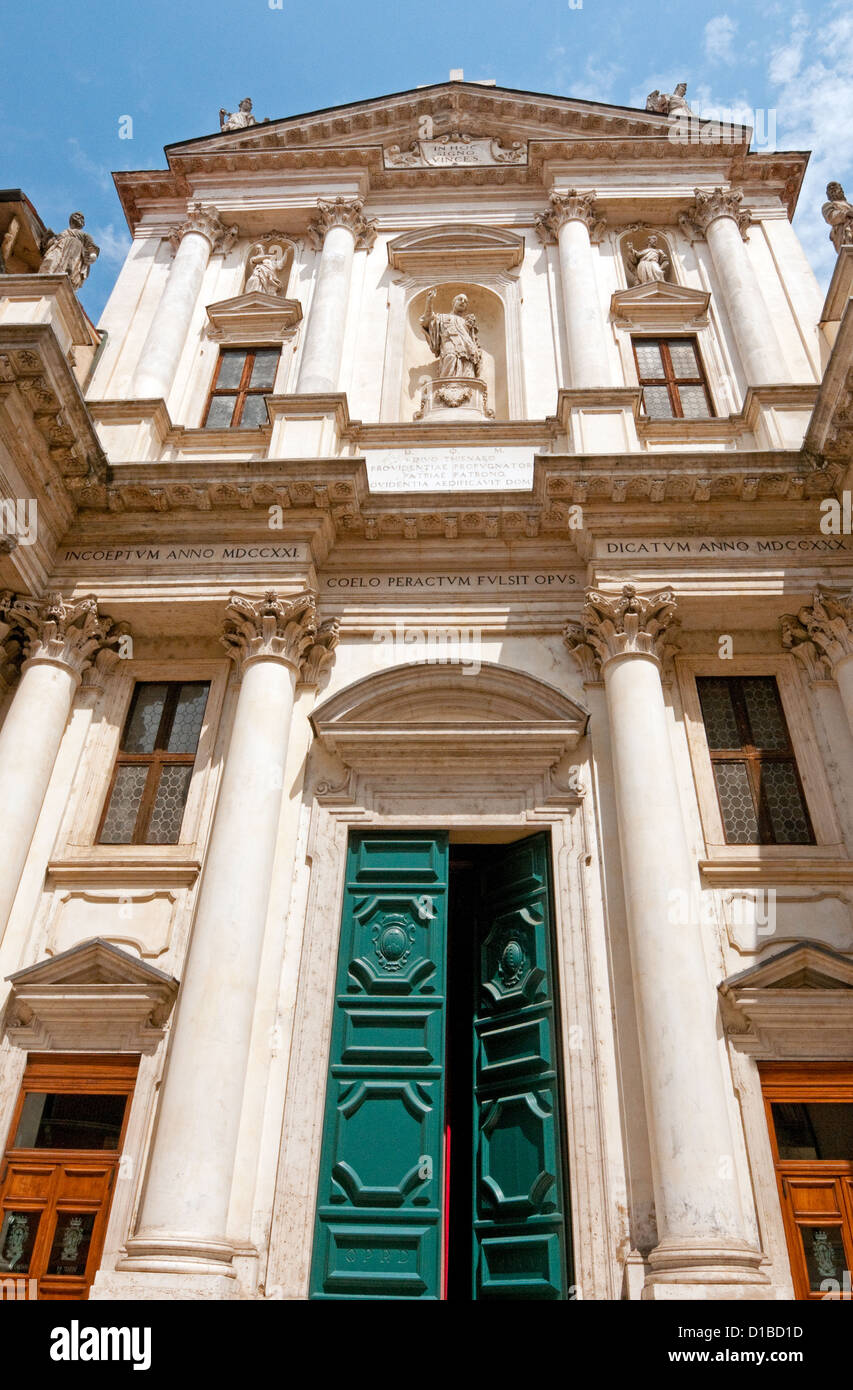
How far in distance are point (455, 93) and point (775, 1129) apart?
16.7 metres

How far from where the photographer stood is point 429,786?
9.40 meters

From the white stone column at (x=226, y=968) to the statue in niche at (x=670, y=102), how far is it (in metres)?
11.8

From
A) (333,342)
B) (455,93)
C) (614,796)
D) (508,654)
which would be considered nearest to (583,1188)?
(614,796)

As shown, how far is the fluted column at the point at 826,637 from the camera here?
9.20m

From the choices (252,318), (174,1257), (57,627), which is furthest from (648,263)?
(174,1257)

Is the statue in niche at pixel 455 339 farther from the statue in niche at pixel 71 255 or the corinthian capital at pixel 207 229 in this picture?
the statue in niche at pixel 71 255

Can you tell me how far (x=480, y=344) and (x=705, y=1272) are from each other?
11747 mm

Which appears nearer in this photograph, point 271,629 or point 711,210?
point 271,629

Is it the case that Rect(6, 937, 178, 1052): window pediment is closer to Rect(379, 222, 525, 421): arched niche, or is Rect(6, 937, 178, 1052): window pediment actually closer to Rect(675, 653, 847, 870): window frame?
Rect(675, 653, 847, 870): window frame

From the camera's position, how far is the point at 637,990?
7.73 meters

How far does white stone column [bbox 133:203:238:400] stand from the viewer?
40.7 ft

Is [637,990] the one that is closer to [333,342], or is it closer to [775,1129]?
[775,1129]

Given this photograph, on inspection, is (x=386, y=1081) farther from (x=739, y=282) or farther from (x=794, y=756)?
(x=739, y=282)

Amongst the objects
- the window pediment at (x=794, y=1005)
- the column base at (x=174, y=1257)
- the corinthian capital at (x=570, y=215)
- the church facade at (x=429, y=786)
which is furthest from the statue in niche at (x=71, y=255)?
the window pediment at (x=794, y=1005)
